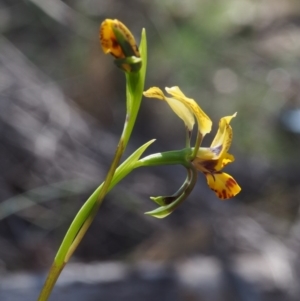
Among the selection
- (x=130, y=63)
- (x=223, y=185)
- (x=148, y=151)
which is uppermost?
(x=130, y=63)

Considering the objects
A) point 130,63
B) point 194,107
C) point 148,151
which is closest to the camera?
point 130,63

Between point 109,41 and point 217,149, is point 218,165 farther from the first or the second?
Result: point 109,41

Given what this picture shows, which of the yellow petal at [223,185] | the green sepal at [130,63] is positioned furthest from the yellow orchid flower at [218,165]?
the green sepal at [130,63]

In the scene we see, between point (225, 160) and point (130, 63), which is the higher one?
point (130, 63)

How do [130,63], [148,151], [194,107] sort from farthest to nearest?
[148,151]
[194,107]
[130,63]

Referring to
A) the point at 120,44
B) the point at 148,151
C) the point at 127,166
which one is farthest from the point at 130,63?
the point at 148,151

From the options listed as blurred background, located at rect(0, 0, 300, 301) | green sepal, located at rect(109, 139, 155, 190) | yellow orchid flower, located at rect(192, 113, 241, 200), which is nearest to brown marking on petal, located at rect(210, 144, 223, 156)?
yellow orchid flower, located at rect(192, 113, 241, 200)

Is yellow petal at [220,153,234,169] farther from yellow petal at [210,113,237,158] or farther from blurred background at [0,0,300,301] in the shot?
blurred background at [0,0,300,301]
